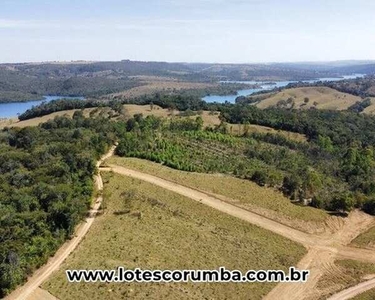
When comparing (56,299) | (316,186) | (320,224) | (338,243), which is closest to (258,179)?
(316,186)

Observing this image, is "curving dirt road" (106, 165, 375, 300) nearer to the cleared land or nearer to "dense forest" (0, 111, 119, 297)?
the cleared land

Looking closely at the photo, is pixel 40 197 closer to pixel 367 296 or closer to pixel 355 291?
pixel 355 291

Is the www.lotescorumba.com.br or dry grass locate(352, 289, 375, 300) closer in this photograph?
dry grass locate(352, 289, 375, 300)

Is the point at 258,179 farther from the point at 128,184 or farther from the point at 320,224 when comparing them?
the point at 128,184

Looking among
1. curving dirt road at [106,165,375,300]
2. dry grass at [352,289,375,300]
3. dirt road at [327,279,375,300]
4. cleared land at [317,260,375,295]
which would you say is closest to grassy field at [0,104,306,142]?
curving dirt road at [106,165,375,300]

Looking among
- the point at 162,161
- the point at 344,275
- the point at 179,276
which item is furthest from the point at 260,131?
the point at 179,276

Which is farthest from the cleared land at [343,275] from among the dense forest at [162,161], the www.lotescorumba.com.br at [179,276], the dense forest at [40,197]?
the dense forest at [40,197]
